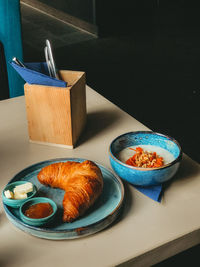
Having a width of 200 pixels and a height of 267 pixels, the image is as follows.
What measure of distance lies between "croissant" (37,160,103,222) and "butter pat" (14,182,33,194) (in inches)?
1.7

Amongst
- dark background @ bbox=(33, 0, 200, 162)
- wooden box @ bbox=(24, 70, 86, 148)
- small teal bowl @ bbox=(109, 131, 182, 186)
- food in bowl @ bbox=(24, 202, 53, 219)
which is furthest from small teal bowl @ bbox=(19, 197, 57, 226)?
dark background @ bbox=(33, 0, 200, 162)

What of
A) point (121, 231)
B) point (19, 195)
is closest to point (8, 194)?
point (19, 195)

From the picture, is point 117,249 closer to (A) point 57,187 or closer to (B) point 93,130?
(A) point 57,187

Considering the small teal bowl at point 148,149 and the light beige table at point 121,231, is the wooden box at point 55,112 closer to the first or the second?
the light beige table at point 121,231

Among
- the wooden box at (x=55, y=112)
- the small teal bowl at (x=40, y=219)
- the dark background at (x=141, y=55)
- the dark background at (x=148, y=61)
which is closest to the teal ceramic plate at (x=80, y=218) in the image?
the small teal bowl at (x=40, y=219)

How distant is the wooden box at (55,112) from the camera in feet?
3.59

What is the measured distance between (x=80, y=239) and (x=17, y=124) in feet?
1.85

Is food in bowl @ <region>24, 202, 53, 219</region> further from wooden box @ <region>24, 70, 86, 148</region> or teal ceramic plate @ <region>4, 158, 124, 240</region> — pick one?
wooden box @ <region>24, 70, 86, 148</region>

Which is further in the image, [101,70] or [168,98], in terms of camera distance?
[101,70]

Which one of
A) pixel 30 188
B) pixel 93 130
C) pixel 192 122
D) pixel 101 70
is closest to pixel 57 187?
Result: pixel 30 188

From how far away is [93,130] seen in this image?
4.09 ft

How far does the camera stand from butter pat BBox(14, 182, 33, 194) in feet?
2.95

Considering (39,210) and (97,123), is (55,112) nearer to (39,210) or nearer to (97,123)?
(97,123)

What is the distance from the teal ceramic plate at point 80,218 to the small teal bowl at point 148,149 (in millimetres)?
36
